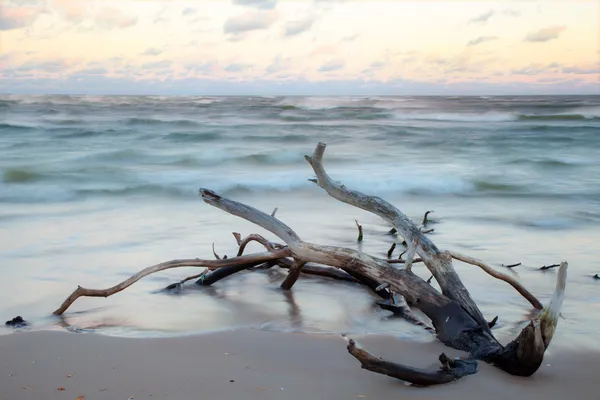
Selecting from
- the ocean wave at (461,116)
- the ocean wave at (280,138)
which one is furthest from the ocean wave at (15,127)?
the ocean wave at (461,116)

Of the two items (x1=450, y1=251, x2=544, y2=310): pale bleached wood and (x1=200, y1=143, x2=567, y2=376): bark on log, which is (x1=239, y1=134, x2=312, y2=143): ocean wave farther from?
(x1=450, y1=251, x2=544, y2=310): pale bleached wood

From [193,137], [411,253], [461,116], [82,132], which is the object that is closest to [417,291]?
[411,253]

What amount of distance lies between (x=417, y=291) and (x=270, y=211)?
5683 millimetres

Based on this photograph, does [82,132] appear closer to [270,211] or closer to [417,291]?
[270,211]

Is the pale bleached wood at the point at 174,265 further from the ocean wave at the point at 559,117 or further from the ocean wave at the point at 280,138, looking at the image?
the ocean wave at the point at 559,117

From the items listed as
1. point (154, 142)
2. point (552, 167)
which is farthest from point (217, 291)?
point (154, 142)

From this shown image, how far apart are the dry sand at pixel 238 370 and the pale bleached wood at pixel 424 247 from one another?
0.84 ft

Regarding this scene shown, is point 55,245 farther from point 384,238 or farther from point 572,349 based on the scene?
point 572,349

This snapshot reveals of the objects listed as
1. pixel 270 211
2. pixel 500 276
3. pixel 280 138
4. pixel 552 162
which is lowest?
pixel 552 162

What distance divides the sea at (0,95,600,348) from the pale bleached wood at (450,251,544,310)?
0.13m

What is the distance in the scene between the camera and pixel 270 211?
29.3ft

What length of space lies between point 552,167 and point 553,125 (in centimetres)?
1134

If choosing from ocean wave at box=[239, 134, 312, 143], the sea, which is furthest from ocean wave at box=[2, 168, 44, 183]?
ocean wave at box=[239, 134, 312, 143]

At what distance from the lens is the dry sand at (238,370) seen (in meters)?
2.77
